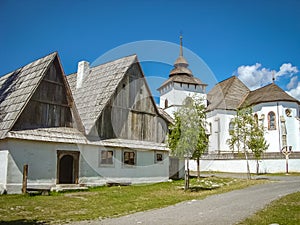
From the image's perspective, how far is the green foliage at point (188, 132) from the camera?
19.1m

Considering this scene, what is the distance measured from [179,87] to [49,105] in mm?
41952

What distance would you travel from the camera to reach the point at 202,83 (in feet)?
202

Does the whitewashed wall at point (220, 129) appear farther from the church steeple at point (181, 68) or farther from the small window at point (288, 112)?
the church steeple at point (181, 68)

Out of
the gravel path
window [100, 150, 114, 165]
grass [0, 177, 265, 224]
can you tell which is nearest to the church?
window [100, 150, 114, 165]

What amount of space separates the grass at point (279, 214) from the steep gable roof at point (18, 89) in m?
13.6

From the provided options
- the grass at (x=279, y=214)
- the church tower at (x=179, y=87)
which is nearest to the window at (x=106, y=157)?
the grass at (x=279, y=214)

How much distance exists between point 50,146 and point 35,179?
6.91ft

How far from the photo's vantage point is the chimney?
27406mm

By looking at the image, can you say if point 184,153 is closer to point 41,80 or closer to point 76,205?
point 76,205

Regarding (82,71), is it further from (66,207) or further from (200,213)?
(200,213)

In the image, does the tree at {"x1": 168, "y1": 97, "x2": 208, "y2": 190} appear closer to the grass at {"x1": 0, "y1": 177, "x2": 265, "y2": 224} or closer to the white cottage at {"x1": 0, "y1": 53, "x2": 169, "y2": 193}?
the grass at {"x1": 0, "y1": 177, "x2": 265, "y2": 224}

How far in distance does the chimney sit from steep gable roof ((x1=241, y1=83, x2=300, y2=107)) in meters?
24.6

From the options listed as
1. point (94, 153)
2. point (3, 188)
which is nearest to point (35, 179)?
point (3, 188)

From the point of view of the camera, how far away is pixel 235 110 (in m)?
52.2
